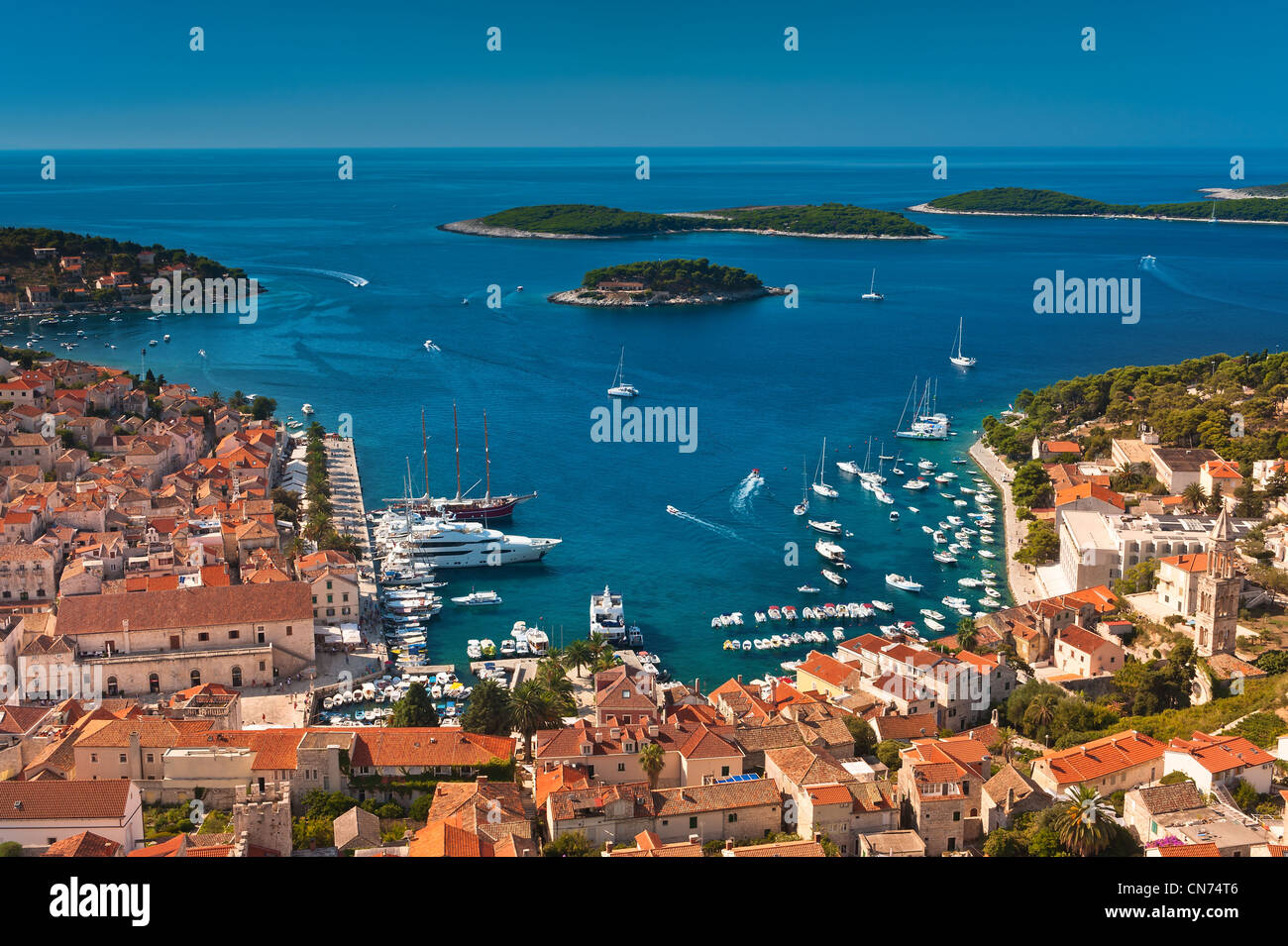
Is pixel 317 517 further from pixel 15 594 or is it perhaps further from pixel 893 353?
pixel 893 353

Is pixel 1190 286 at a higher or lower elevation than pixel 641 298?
higher

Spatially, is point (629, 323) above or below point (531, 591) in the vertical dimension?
above

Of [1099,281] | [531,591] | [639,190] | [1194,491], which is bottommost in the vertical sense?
[531,591]

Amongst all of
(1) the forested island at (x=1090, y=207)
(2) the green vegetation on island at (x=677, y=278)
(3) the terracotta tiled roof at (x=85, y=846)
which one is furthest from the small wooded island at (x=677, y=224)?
(3) the terracotta tiled roof at (x=85, y=846)

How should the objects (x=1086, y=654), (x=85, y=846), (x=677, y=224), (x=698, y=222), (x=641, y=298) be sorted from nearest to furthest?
1. (x=85, y=846)
2. (x=1086, y=654)
3. (x=641, y=298)
4. (x=677, y=224)
5. (x=698, y=222)

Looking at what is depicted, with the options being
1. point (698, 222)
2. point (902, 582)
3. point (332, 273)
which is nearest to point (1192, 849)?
point (902, 582)

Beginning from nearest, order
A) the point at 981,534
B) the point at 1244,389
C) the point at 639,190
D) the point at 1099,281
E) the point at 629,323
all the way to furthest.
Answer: the point at 981,534, the point at 1244,389, the point at 629,323, the point at 1099,281, the point at 639,190

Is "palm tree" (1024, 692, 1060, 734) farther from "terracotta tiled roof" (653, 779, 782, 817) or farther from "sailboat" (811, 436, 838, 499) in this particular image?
"sailboat" (811, 436, 838, 499)

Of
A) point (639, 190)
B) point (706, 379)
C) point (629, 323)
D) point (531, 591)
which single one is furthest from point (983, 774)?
point (639, 190)

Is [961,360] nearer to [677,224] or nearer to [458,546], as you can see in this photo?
[458,546]
